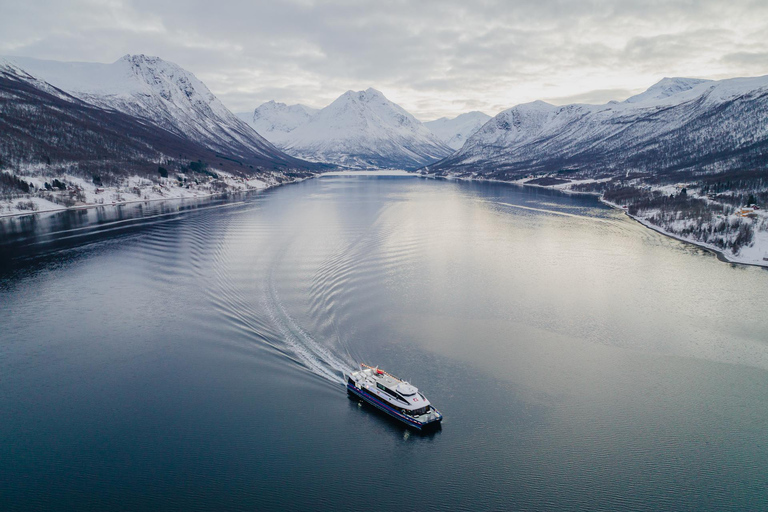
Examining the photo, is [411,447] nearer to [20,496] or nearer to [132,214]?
[20,496]

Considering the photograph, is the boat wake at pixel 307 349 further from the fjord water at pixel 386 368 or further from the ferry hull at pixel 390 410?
the ferry hull at pixel 390 410

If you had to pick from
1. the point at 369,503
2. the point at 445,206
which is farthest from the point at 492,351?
the point at 445,206

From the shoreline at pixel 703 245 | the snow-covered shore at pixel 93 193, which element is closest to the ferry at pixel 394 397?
Answer: the shoreline at pixel 703 245

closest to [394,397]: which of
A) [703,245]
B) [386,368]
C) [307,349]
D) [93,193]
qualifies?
[386,368]

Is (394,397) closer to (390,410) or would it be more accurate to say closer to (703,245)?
(390,410)

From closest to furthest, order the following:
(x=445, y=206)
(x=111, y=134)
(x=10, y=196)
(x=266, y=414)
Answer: (x=266, y=414), (x=10, y=196), (x=445, y=206), (x=111, y=134)

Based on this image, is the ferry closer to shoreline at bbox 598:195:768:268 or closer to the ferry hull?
the ferry hull
